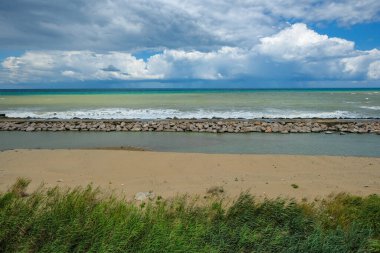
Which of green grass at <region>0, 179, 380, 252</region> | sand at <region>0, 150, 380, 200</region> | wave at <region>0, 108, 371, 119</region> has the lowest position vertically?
sand at <region>0, 150, 380, 200</region>

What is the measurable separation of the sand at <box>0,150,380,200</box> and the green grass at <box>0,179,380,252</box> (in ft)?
5.01

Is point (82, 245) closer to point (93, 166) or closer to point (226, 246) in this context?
point (226, 246)

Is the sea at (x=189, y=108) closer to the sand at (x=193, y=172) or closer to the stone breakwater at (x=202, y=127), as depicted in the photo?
the stone breakwater at (x=202, y=127)

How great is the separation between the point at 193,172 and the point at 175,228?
5018mm

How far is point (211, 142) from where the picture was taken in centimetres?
1557

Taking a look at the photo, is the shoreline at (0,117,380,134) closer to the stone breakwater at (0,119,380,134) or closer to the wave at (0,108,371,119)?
the stone breakwater at (0,119,380,134)

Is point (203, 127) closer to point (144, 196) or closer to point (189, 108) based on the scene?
point (144, 196)

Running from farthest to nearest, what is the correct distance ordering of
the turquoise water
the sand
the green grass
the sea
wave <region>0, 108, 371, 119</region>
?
1. the sea
2. wave <region>0, 108, 371, 119</region>
3. the turquoise water
4. the sand
5. the green grass

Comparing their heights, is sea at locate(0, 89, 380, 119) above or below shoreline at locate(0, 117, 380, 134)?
above

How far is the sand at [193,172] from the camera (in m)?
7.97

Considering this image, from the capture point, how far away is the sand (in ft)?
26.2

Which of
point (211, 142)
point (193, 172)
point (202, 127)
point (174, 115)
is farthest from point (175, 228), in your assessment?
point (174, 115)

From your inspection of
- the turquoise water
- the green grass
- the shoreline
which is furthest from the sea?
the green grass

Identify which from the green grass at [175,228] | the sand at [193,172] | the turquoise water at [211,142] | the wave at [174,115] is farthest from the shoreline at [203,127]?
the green grass at [175,228]
